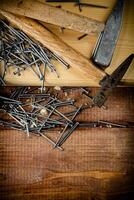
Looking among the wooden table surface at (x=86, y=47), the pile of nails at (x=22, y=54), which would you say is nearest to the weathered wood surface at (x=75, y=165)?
the wooden table surface at (x=86, y=47)

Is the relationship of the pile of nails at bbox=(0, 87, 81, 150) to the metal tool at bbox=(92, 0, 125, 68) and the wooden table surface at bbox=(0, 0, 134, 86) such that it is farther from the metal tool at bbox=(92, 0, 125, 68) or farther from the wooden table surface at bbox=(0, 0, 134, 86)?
the metal tool at bbox=(92, 0, 125, 68)

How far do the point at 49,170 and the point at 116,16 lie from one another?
3.06 feet

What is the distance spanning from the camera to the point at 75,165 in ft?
6.45

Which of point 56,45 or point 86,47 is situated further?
point 86,47

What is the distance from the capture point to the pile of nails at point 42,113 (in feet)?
6.35

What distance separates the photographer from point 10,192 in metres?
1.94

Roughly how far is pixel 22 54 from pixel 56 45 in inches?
8.7

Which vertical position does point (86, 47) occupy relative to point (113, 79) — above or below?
above

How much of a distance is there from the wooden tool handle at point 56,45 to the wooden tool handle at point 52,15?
4cm

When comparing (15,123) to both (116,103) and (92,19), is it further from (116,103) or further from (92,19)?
(92,19)

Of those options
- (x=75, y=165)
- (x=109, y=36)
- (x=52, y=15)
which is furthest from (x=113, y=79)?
(x=75, y=165)

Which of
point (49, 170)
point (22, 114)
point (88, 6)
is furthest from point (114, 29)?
point (49, 170)

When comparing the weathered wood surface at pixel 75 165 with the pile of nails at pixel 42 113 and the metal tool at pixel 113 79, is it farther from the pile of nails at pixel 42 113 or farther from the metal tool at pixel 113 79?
the metal tool at pixel 113 79

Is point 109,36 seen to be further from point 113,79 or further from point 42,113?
point 42,113
